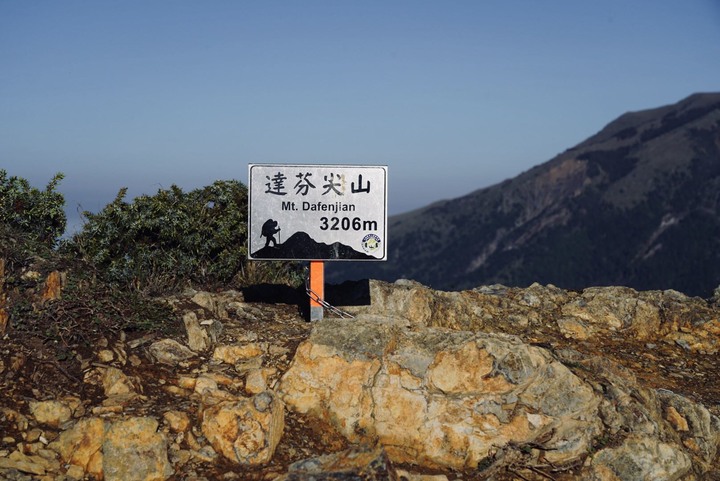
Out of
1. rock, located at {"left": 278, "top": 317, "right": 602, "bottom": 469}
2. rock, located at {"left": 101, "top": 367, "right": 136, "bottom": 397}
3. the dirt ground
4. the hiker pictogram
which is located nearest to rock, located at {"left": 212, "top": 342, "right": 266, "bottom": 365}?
the dirt ground

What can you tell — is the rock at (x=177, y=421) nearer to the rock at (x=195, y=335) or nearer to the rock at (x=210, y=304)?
the rock at (x=195, y=335)

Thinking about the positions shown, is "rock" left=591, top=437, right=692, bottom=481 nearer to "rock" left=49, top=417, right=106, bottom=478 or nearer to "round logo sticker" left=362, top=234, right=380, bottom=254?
"round logo sticker" left=362, top=234, right=380, bottom=254

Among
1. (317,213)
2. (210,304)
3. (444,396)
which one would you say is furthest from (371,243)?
(444,396)

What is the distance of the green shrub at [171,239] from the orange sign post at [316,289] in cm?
286

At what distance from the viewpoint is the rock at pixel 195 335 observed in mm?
11211

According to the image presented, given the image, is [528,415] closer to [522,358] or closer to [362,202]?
[522,358]

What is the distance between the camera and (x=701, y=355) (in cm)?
1486

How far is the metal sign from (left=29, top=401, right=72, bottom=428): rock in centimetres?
400

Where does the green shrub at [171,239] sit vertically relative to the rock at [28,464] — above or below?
above

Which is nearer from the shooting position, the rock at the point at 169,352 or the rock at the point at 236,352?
the rock at the point at 169,352

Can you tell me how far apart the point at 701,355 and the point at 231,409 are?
9979 mm

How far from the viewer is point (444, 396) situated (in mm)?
10203

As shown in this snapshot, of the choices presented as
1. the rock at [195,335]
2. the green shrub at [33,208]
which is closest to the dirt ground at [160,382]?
the rock at [195,335]

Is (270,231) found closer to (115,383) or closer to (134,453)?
(115,383)
